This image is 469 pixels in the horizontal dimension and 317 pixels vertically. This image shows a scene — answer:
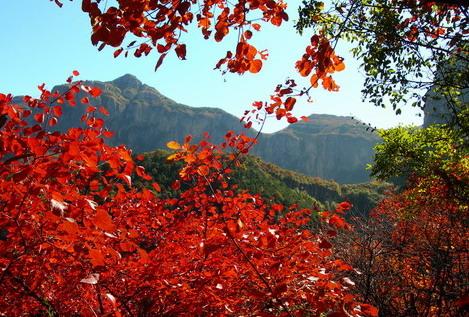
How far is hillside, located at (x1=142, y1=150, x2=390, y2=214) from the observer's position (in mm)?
46656

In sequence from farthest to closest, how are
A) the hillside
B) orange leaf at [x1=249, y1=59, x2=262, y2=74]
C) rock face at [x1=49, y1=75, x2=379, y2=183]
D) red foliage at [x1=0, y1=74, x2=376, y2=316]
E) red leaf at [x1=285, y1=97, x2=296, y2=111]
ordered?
rock face at [x1=49, y1=75, x2=379, y2=183] → the hillside → red leaf at [x1=285, y1=97, x2=296, y2=111] → orange leaf at [x1=249, y1=59, x2=262, y2=74] → red foliage at [x1=0, y1=74, x2=376, y2=316]

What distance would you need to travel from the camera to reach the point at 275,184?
5575 cm

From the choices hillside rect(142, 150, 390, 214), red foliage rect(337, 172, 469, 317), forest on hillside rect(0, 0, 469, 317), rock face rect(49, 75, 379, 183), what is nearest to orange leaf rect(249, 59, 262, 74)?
forest on hillside rect(0, 0, 469, 317)

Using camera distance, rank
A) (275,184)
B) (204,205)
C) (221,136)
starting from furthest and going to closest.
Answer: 1. (221,136)
2. (275,184)
3. (204,205)

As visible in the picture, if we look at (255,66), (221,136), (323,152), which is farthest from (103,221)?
(323,152)

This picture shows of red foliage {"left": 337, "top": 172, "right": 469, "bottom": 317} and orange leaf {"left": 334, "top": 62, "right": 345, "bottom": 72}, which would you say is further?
red foliage {"left": 337, "top": 172, "right": 469, "bottom": 317}

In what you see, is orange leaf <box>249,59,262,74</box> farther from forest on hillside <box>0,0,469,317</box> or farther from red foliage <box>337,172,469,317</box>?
red foliage <box>337,172,469,317</box>

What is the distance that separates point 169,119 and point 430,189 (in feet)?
622

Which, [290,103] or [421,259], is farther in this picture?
[421,259]

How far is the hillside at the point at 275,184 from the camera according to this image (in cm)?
4666

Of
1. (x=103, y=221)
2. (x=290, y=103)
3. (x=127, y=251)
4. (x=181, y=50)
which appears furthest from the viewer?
(x=127, y=251)

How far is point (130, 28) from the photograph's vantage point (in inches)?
95.0

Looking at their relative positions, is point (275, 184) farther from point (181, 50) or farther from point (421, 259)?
point (181, 50)

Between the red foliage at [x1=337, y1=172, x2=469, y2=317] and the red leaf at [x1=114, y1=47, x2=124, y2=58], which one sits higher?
the red leaf at [x1=114, y1=47, x2=124, y2=58]
